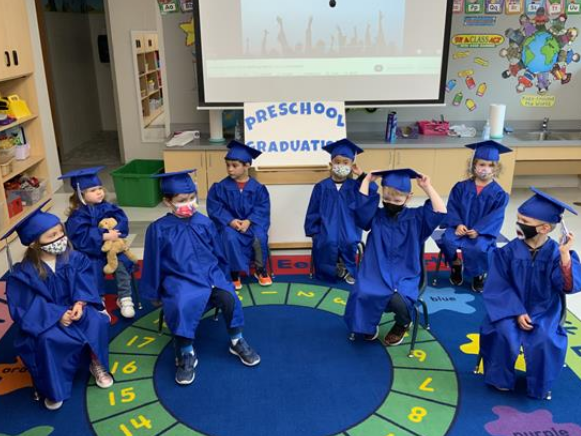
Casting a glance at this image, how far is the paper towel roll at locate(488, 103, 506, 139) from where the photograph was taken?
21.2 ft

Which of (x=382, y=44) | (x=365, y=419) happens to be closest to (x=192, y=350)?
(x=365, y=419)

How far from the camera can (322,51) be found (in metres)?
6.25

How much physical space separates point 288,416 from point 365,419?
0.44m

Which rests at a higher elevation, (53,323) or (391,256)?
(391,256)

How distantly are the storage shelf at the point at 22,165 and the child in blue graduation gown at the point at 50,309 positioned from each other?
9.63 feet

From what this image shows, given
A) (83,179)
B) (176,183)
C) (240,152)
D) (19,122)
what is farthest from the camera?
(19,122)

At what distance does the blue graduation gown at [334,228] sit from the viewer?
4.50 m

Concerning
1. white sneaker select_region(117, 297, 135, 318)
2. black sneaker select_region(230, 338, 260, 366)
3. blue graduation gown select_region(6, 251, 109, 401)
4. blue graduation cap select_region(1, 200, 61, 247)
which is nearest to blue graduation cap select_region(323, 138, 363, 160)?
black sneaker select_region(230, 338, 260, 366)

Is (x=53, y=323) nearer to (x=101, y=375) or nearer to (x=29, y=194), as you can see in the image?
(x=101, y=375)

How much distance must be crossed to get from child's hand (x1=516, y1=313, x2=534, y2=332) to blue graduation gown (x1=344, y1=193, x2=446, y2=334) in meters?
0.68

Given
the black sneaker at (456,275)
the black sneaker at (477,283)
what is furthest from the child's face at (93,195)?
the black sneaker at (477,283)

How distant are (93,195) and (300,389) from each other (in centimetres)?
205

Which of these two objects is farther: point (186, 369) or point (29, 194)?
point (29, 194)

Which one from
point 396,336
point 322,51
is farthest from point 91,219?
point 322,51
